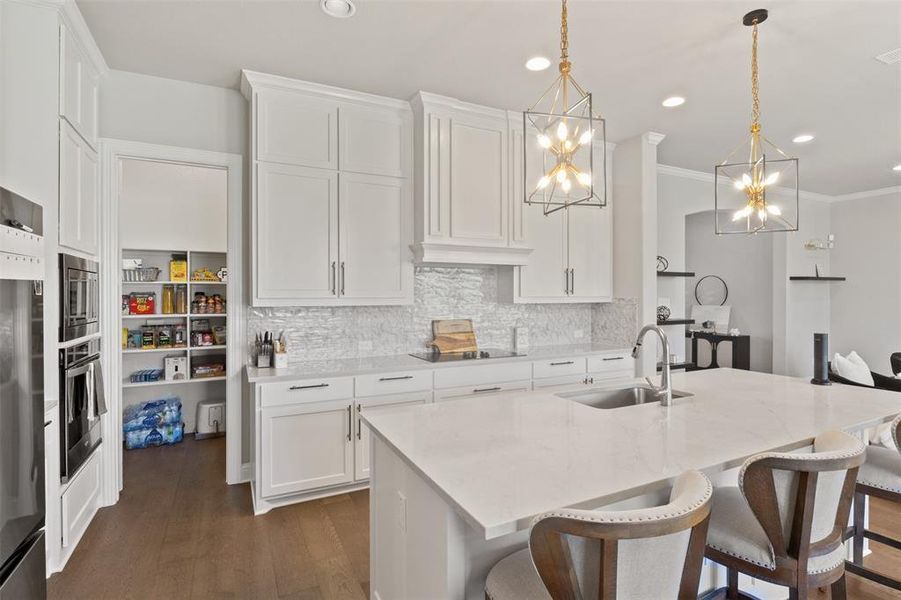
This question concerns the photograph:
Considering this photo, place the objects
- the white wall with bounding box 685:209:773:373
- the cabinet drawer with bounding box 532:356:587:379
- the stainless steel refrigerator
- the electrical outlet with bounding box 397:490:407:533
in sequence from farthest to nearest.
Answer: the white wall with bounding box 685:209:773:373 → the cabinet drawer with bounding box 532:356:587:379 → the electrical outlet with bounding box 397:490:407:533 → the stainless steel refrigerator

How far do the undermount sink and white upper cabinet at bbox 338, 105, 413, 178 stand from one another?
2.06 metres

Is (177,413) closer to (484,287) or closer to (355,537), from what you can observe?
(355,537)

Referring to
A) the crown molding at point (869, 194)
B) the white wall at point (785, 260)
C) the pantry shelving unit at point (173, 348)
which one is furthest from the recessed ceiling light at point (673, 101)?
the crown molding at point (869, 194)

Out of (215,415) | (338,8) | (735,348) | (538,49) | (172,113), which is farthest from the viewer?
(735,348)

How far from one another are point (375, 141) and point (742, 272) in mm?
5503

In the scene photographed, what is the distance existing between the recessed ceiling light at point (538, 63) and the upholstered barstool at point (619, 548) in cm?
255

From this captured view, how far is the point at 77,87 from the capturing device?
2.49m

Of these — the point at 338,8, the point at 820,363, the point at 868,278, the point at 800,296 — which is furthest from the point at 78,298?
the point at 868,278

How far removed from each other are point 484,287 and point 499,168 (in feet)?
3.36

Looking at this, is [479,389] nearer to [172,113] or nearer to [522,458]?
[522,458]

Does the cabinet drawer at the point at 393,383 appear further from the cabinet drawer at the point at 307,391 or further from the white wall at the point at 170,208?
the white wall at the point at 170,208

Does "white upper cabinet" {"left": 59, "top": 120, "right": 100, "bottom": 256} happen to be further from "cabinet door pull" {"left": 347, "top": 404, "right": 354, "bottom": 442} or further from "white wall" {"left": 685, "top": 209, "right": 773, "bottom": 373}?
"white wall" {"left": 685, "top": 209, "right": 773, "bottom": 373}

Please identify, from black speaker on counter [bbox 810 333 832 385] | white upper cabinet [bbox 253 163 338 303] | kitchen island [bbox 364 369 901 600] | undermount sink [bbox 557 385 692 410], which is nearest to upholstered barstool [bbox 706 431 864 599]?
kitchen island [bbox 364 369 901 600]

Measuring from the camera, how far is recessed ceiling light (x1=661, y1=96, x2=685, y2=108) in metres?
3.43
